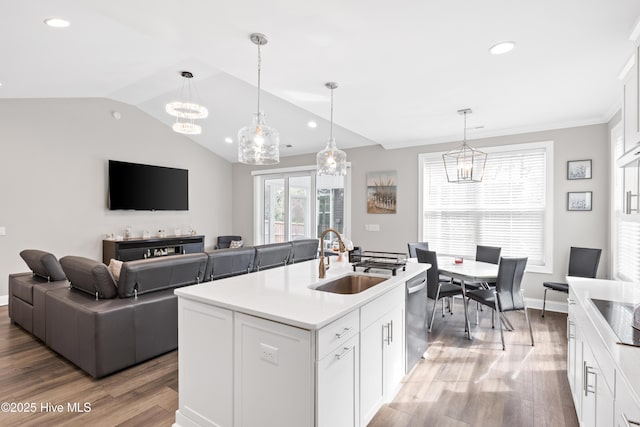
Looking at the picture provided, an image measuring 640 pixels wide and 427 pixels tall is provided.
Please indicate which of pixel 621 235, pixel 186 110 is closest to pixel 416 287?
pixel 621 235

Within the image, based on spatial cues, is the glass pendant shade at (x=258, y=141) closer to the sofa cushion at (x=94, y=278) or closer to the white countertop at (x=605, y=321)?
the sofa cushion at (x=94, y=278)

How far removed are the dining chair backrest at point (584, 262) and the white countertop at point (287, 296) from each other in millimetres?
2942

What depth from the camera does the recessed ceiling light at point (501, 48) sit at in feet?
7.95

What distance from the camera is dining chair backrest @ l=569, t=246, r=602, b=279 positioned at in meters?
4.07

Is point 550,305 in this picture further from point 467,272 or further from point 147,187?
point 147,187

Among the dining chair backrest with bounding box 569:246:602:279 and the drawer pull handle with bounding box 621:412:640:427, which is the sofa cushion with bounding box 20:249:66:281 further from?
the dining chair backrest with bounding box 569:246:602:279

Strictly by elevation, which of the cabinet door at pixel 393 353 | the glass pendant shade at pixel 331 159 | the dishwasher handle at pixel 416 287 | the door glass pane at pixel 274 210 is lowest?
the cabinet door at pixel 393 353

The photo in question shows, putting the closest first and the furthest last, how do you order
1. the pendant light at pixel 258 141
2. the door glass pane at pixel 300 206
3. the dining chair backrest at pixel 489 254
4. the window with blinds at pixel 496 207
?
the pendant light at pixel 258 141 < the dining chair backrest at pixel 489 254 < the window with blinds at pixel 496 207 < the door glass pane at pixel 300 206

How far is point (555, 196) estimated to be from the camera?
181 inches

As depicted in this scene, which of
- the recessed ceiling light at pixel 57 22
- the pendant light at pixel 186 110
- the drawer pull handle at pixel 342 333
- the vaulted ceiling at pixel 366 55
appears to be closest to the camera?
the drawer pull handle at pixel 342 333

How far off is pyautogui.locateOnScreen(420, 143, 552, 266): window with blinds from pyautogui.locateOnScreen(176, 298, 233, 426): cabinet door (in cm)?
450

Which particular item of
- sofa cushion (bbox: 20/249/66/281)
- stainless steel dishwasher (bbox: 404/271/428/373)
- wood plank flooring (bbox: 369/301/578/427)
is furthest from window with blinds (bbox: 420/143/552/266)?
sofa cushion (bbox: 20/249/66/281)

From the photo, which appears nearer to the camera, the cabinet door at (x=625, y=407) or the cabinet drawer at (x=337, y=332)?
the cabinet door at (x=625, y=407)

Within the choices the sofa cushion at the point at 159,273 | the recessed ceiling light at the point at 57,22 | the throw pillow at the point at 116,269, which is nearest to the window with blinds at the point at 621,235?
the sofa cushion at the point at 159,273
